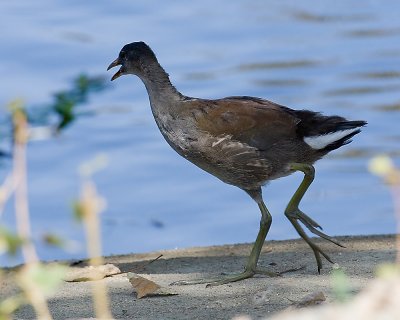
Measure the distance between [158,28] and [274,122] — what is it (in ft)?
22.8

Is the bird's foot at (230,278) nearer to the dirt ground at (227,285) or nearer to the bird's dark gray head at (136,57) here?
the dirt ground at (227,285)

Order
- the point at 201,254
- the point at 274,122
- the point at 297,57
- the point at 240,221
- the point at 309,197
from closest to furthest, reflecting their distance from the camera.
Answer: the point at 274,122
the point at 201,254
the point at 240,221
the point at 309,197
the point at 297,57

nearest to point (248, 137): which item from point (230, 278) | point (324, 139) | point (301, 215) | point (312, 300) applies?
point (324, 139)

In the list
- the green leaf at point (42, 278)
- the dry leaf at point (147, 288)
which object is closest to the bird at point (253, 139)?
the dry leaf at point (147, 288)

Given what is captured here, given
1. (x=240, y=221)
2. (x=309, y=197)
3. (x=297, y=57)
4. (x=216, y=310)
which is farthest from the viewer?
(x=297, y=57)

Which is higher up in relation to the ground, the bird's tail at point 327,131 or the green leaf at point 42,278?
the green leaf at point 42,278

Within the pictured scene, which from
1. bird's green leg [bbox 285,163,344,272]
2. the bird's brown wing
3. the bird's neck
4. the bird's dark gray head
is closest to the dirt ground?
bird's green leg [bbox 285,163,344,272]

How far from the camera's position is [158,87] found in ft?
20.5

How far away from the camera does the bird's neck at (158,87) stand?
20.3ft

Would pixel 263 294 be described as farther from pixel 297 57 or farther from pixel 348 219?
pixel 297 57

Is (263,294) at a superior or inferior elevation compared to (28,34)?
inferior

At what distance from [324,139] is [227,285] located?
0.96 meters

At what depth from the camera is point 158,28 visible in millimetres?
12805

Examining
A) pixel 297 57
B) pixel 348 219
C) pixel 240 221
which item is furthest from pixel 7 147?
pixel 297 57
